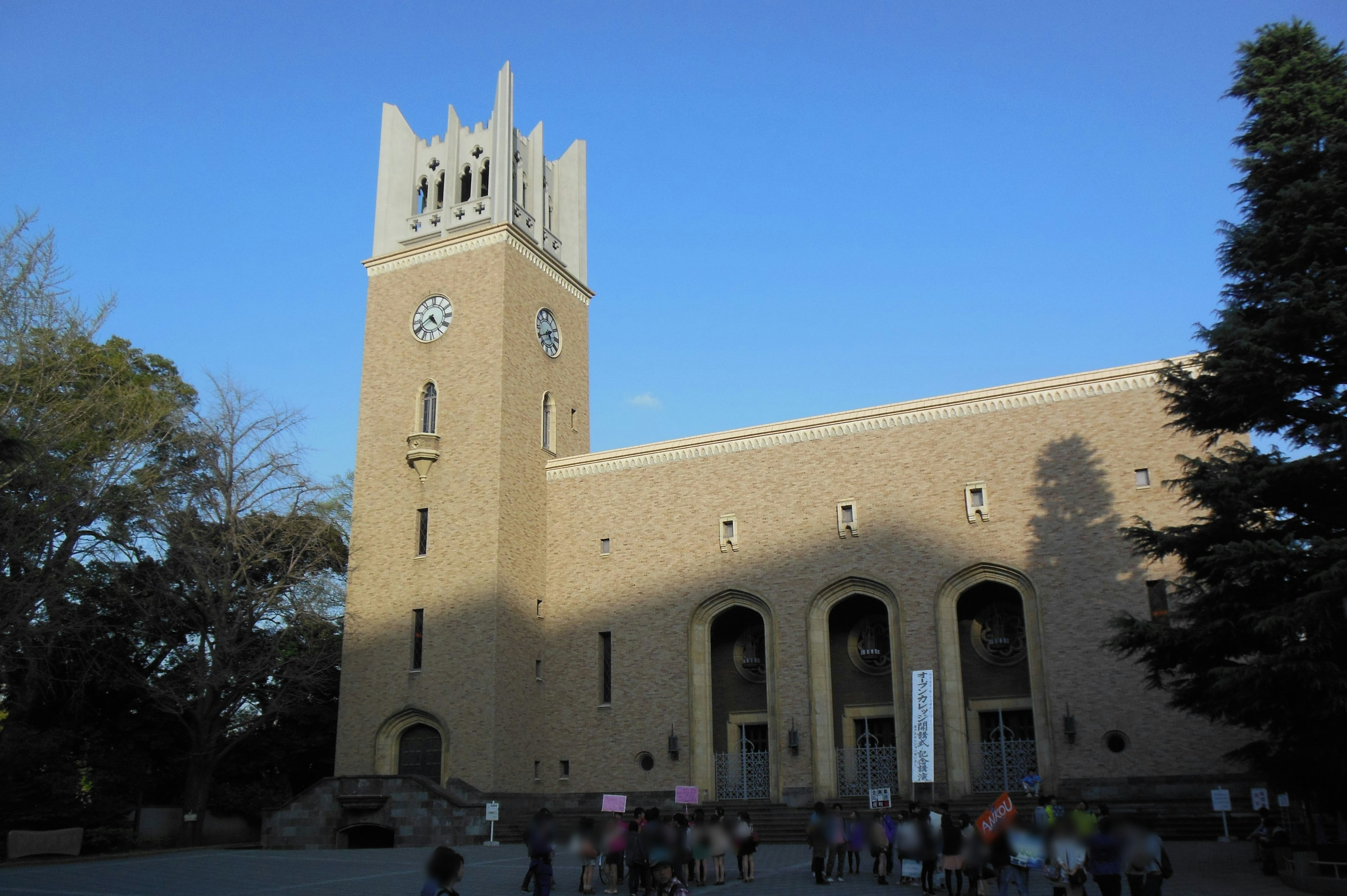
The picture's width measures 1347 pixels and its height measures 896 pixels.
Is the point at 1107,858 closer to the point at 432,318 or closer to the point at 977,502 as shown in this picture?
the point at 977,502

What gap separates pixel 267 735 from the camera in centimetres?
2977

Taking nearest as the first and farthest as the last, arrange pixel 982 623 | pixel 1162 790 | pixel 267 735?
1. pixel 1162 790
2. pixel 982 623
3. pixel 267 735

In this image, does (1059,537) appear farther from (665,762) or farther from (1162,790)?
(665,762)

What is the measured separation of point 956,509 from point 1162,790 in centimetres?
658

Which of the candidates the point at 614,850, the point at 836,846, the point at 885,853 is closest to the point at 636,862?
the point at 614,850

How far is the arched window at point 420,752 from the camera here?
81.8 feet

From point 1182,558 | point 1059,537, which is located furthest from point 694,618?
point 1182,558

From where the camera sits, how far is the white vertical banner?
2106 cm

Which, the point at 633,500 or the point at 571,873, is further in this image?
the point at 633,500

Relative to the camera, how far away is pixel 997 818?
458 inches

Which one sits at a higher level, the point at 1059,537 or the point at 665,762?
the point at 1059,537

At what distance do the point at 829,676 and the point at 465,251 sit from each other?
13.7 m

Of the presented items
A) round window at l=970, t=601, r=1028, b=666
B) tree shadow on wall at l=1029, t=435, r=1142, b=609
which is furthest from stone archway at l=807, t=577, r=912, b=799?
tree shadow on wall at l=1029, t=435, r=1142, b=609

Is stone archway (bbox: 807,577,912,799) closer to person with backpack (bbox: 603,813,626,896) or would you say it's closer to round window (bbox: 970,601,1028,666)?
round window (bbox: 970,601,1028,666)
